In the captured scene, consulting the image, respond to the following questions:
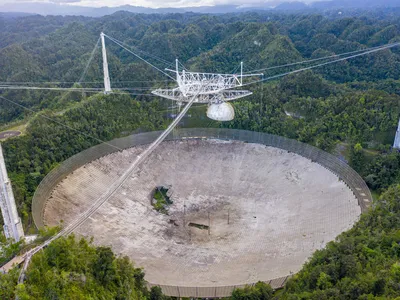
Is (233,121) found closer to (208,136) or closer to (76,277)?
(208,136)

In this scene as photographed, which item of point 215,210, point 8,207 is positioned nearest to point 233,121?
point 215,210

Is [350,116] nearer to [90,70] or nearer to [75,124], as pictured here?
[75,124]

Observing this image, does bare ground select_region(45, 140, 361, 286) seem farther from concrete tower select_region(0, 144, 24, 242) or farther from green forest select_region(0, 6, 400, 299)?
concrete tower select_region(0, 144, 24, 242)

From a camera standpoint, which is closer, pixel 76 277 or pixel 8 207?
pixel 76 277

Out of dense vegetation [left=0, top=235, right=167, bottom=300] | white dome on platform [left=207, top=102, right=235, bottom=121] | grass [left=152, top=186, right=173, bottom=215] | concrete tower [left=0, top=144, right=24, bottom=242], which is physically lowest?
dense vegetation [left=0, top=235, right=167, bottom=300]

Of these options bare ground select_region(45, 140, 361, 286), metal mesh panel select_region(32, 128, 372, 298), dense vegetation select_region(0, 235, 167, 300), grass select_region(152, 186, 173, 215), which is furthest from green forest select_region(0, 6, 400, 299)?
grass select_region(152, 186, 173, 215)
